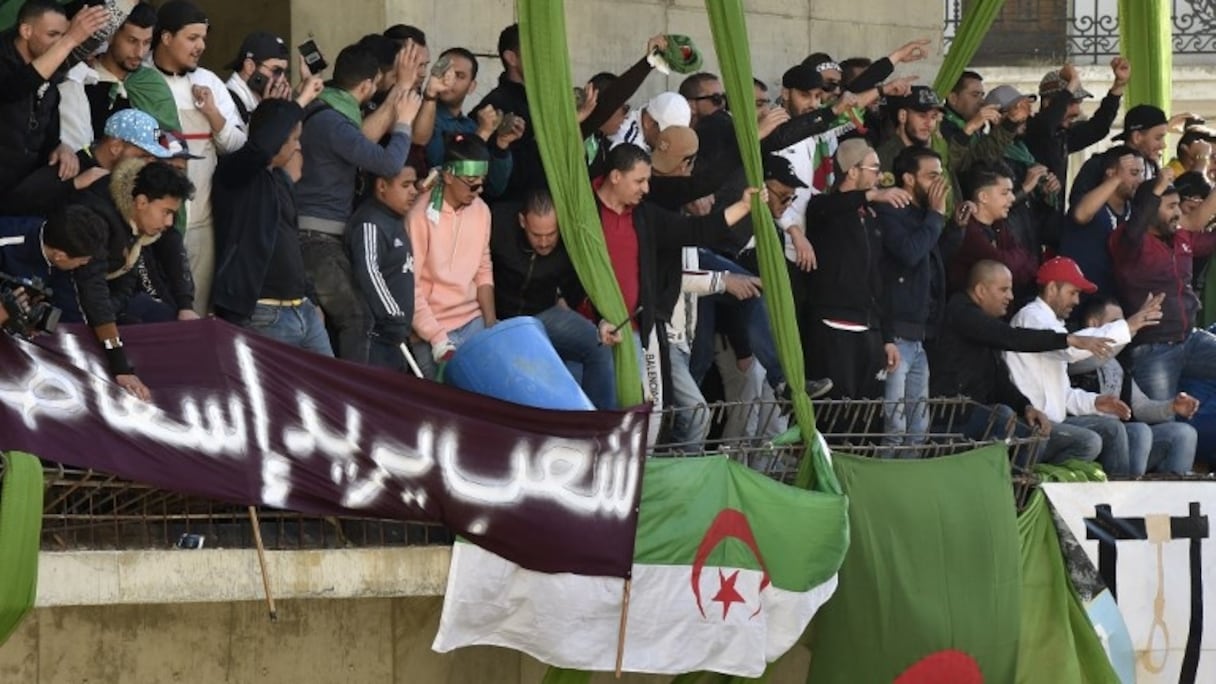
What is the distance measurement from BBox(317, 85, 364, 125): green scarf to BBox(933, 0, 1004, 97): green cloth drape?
4.68m

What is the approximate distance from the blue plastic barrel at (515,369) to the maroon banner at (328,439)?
0.19 m

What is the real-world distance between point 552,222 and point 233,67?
1.62 meters

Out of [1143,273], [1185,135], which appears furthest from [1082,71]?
[1143,273]

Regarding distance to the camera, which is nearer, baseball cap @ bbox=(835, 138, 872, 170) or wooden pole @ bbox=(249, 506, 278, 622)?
wooden pole @ bbox=(249, 506, 278, 622)

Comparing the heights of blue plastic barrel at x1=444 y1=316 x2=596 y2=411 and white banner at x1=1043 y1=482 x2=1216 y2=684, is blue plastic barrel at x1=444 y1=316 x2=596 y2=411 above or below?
above

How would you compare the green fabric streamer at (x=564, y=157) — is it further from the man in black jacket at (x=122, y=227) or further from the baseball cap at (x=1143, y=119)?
the baseball cap at (x=1143, y=119)

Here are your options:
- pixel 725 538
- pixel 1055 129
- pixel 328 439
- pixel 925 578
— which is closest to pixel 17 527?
pixel 328 439

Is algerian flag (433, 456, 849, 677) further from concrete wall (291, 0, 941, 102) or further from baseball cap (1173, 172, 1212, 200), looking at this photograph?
baseball cap (1173, 172, 1212, 200)

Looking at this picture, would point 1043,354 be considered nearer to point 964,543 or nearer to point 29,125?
point 964,543

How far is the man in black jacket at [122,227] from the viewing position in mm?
11492

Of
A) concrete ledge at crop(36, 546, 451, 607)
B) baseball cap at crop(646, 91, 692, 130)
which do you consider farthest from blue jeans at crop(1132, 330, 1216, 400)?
concrete ledge at crop(36, 546, 451, 607)

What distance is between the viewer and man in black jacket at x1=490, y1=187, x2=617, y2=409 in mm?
13273

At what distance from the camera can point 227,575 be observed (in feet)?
40.0

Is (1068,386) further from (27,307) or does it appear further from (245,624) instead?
(27,307)
